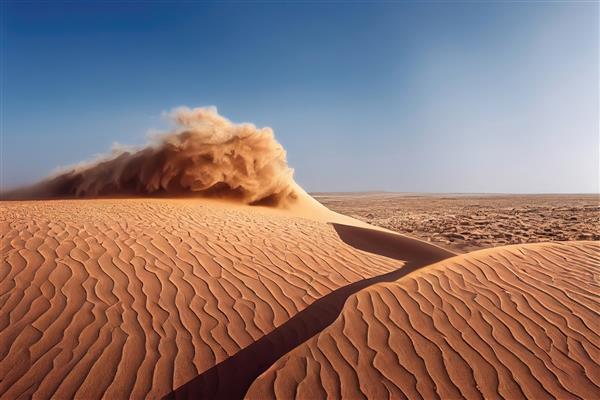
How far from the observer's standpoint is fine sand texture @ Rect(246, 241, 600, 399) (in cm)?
309

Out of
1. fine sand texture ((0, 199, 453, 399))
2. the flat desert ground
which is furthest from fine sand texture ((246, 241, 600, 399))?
fine sand texture ((0, 199, 453, 399))

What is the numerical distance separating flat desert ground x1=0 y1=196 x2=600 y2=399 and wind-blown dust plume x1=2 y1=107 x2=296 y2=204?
5.45 m

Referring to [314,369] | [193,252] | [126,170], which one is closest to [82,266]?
[193,252]

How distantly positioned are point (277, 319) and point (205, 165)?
8.83 m

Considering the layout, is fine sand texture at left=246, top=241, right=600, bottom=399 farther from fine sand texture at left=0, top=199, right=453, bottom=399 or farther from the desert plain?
fine sand texture at left=0, top=199, right=453, bottom=399

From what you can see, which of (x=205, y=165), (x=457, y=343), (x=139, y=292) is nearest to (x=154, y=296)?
(x=139, y=292)

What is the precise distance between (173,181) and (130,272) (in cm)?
779

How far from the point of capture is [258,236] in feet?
24.8

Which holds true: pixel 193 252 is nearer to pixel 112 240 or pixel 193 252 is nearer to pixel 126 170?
pixel 112 240

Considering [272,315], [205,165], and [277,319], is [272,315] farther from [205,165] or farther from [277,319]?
[205,165]

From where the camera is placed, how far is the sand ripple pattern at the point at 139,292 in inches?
135

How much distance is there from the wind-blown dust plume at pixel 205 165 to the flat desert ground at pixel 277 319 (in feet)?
17.9

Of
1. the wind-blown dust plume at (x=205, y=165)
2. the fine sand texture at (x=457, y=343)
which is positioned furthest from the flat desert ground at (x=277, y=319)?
the wind-blown dust plume at (x=205, y=165)

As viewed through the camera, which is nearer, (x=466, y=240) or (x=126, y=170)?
(x=466, y=240)
